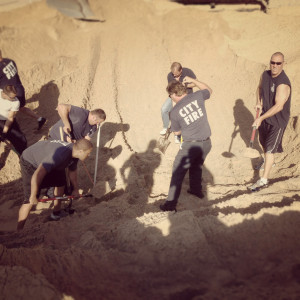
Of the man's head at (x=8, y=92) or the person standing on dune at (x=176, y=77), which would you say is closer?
the man's head at (x=8, y=92)

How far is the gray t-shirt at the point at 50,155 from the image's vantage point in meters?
3.09

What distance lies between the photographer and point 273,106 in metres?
3.54

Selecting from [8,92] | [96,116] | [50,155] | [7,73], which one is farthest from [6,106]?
[50,155]

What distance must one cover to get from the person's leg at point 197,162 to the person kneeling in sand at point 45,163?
144 centimetres

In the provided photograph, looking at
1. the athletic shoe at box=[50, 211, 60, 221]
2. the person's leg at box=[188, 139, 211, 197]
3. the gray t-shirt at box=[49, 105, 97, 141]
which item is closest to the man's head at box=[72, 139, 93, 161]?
the gray t-shirt at box=[49, 105, 97, 141]

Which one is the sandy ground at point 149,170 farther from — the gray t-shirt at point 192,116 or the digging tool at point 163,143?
the gray t-shirt at point 192,116

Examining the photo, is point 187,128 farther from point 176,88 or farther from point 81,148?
point 81,148

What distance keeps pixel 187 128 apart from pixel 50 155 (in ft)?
6.00

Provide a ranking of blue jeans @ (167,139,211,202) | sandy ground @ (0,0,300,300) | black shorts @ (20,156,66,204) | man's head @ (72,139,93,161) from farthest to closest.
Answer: blue jeans @ (167,139,211,202) → black shorts @ (20,156,66,204) → man's head @ (72,139,93,161) → sandy ground @ (0,0,300,300)

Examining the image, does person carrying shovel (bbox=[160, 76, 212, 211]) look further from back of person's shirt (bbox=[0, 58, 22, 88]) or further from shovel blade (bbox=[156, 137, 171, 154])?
back of person's shirt (bbox=[0, 58, 22, 88])

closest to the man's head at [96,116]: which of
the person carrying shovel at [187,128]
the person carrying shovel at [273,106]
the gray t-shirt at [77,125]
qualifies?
the gray t-shirt at [77,125]

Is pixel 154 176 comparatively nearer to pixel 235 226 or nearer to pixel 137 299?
pixel 235 226

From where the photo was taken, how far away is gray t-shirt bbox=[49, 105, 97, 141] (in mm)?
4020

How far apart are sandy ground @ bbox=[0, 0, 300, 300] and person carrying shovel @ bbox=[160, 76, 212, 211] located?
0.50 metres
